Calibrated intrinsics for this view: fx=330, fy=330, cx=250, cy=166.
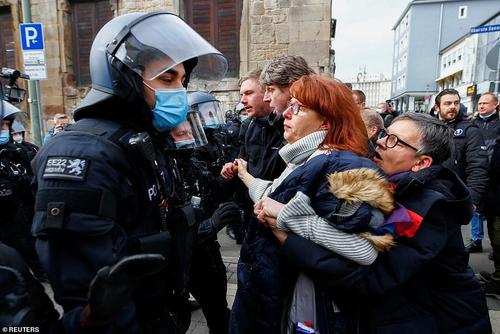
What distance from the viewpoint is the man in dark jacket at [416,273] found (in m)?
1.29

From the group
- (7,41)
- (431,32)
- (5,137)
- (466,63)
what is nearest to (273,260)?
(5,137)

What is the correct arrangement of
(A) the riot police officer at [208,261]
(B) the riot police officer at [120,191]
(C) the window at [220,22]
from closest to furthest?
(B) the riot police officer at [120,191], (A) the riot police officer at [208,261], (C) the window at [220,22]

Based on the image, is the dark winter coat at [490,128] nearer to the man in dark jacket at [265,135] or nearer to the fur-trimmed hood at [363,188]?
the man in dark jacket at [265,135]

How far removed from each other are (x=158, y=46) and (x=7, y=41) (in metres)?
12.1

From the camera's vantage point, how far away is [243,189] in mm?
2797

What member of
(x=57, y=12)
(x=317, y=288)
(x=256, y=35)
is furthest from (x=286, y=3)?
(x=317, y=288)

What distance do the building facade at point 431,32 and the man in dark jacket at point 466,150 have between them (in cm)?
3776

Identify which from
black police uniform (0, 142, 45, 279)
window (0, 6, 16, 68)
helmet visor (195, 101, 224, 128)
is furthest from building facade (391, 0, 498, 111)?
black police uniform (0, 142, 45, 279)

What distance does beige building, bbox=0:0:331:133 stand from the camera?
842 cm

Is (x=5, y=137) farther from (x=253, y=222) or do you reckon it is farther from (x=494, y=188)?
(x=494, y=188)

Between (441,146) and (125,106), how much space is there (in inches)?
56.4

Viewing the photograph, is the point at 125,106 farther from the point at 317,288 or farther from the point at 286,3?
the point at 286,3

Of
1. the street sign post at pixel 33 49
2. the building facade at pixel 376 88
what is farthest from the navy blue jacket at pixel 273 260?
the building facade at pixel 376 88

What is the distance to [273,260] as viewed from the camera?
4.92 feet
